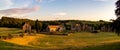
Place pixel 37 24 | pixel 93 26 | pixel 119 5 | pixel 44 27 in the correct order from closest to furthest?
pixel 119 5
pixel 37 24
pixel 44 27
pixel 93 26

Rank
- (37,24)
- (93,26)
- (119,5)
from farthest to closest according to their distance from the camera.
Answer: (93,26)
(37,24)
(119,5)

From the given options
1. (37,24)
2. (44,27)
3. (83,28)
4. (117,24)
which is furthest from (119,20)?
(83,28)

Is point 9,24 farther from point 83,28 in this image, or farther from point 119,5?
point 119,5

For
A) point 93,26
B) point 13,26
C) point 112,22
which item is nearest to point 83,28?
point 93,26

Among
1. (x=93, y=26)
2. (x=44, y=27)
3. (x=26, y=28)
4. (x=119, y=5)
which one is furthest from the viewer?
(x=93, y=26)

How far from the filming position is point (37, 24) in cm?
15825

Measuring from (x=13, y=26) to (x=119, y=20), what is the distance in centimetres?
12517

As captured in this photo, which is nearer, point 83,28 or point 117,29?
point 117,29

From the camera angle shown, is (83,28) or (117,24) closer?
(117,24)

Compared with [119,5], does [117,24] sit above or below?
below

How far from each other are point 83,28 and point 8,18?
44.9 meters

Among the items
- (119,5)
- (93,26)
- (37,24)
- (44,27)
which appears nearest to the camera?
(119,5)

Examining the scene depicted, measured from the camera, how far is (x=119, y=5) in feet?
140

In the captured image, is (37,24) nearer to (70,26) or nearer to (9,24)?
(9,24)
